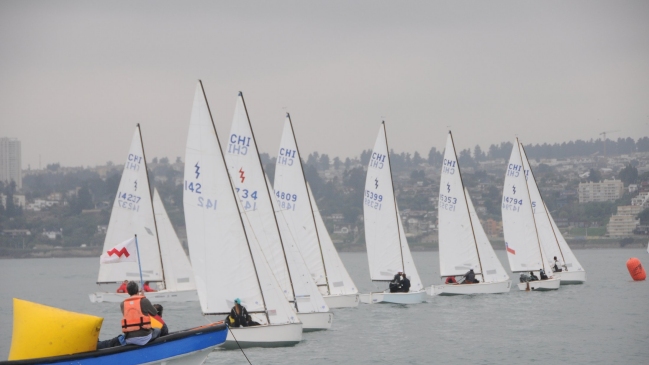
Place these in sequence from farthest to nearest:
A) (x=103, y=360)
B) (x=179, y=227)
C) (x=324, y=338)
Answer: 1. (x=179, y=227)
2. (x=324, y=338)
3. (x=103, y=360)

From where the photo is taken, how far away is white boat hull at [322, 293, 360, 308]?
129 feet

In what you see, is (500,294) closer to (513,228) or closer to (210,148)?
(513,228)

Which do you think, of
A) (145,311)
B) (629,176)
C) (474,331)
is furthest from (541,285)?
(629,176)

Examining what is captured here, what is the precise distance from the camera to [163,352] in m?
19.1

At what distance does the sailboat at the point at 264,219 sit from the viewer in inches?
1214

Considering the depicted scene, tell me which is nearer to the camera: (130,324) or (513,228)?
(130,324)

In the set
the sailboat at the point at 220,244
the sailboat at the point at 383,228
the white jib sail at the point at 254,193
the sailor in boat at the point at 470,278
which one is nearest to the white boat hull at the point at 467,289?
the sailor in boat at the point at 470,278

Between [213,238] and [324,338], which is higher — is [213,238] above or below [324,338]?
above

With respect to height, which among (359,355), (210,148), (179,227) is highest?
(179,227)

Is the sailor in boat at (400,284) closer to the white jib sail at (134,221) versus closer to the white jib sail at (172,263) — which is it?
the white jib sail at (172,263)

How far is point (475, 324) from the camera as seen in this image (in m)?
35.5

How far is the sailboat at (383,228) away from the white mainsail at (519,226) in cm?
866

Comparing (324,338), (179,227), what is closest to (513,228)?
(324,338)

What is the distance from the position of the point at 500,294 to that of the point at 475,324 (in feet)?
40.1
